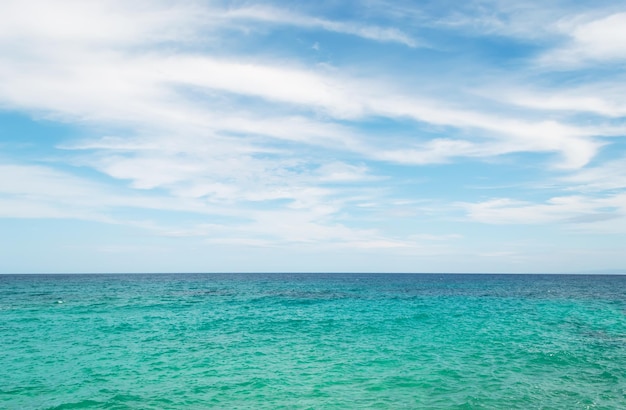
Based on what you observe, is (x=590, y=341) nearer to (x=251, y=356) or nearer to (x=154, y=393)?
(x=251, y=356)

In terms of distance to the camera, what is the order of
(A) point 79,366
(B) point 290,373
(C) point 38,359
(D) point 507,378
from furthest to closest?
1. (C) point 38,359
2. (A) point 79,366
3. (B) point 290,373
4. (D) point 507,378

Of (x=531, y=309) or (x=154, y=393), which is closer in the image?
(x=154, y=393)

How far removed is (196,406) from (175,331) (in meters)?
19.0

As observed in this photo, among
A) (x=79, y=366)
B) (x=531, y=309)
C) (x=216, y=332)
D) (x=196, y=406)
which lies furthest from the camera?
(x=531, y=309)

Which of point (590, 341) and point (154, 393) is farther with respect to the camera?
point (590, 341)

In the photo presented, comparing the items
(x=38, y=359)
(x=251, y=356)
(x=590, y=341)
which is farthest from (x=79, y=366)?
(x=590, y=341)

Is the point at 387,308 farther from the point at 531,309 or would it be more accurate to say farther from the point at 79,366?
the point at 79,366

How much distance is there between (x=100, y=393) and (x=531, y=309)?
1968 inches

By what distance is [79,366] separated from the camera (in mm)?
23703

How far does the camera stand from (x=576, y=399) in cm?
1764

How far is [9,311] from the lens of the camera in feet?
159

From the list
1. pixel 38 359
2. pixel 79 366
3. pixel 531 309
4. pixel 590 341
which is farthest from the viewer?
pixel 531 309

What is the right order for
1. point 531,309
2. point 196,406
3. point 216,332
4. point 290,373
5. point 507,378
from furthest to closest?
point 531,309, point 216,332, point 290,373, point 507,378, point 196,406

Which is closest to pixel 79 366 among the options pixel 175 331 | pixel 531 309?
pixel 175 331
